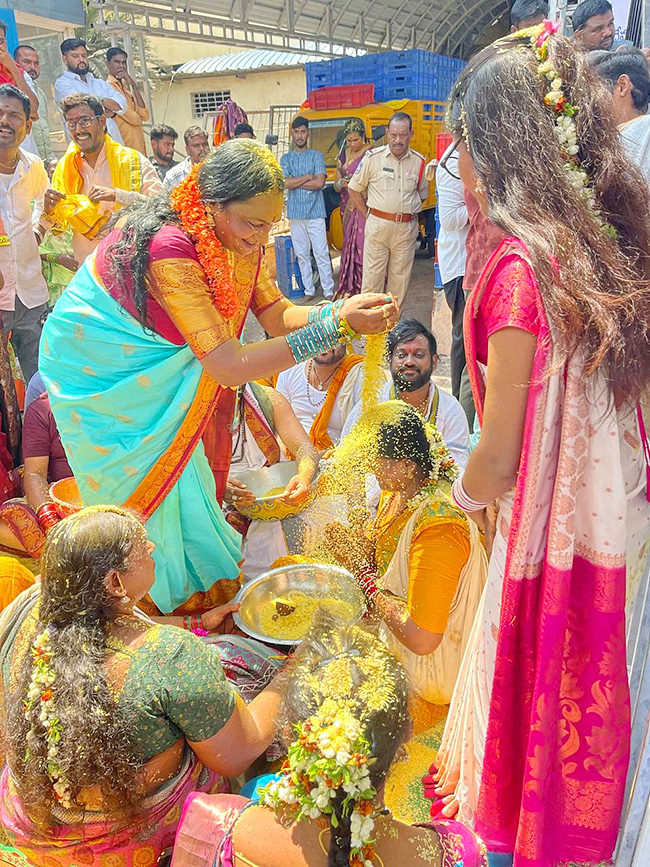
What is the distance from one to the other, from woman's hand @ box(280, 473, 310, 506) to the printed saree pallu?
0.41 metres

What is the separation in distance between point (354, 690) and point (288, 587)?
124 centimetres

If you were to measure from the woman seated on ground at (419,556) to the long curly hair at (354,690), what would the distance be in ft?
1.76

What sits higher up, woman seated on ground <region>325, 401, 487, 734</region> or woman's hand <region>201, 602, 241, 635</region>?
woman seated on ground <region>325, 401, 487, 734</region>

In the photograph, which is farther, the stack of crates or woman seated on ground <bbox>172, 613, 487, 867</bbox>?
the stack of crates

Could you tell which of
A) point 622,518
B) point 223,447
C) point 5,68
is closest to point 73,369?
point 223,447

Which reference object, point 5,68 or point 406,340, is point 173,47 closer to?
point 5,68

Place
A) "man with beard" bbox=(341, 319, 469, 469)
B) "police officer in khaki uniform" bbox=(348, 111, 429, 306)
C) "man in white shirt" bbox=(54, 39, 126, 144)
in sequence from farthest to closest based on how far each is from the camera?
1. "police officer in khaki uniform" bbox=(348, 111, 429, 306)
2. "man in white shirt" bbox=(54, 39, 126, 144)
3. "man with beard" bbox=(341, 319, 469, 469)

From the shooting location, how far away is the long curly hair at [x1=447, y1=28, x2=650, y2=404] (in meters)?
1.44

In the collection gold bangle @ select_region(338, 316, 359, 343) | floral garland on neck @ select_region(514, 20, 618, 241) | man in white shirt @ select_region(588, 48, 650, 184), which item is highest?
man in white shirt @ select_region(588, 48, 650, 184)

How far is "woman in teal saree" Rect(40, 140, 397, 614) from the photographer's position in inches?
88.1

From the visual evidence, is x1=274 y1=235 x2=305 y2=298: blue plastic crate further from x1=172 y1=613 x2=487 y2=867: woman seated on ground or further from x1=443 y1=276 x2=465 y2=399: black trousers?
x1=172 y1=613 x2=487 y2=867: woman seated on ground

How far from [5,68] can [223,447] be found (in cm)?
510

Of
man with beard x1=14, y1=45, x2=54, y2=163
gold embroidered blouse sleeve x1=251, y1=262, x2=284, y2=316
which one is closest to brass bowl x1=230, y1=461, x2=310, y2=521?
gold embroidered blouse sleeve x1=251, y1=262, x2=284, y2=316

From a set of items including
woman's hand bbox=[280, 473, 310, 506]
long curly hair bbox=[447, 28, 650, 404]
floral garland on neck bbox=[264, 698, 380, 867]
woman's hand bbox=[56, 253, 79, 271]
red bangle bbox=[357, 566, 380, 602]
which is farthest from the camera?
woman's hand bbox=[56, 253, 79, 271]
